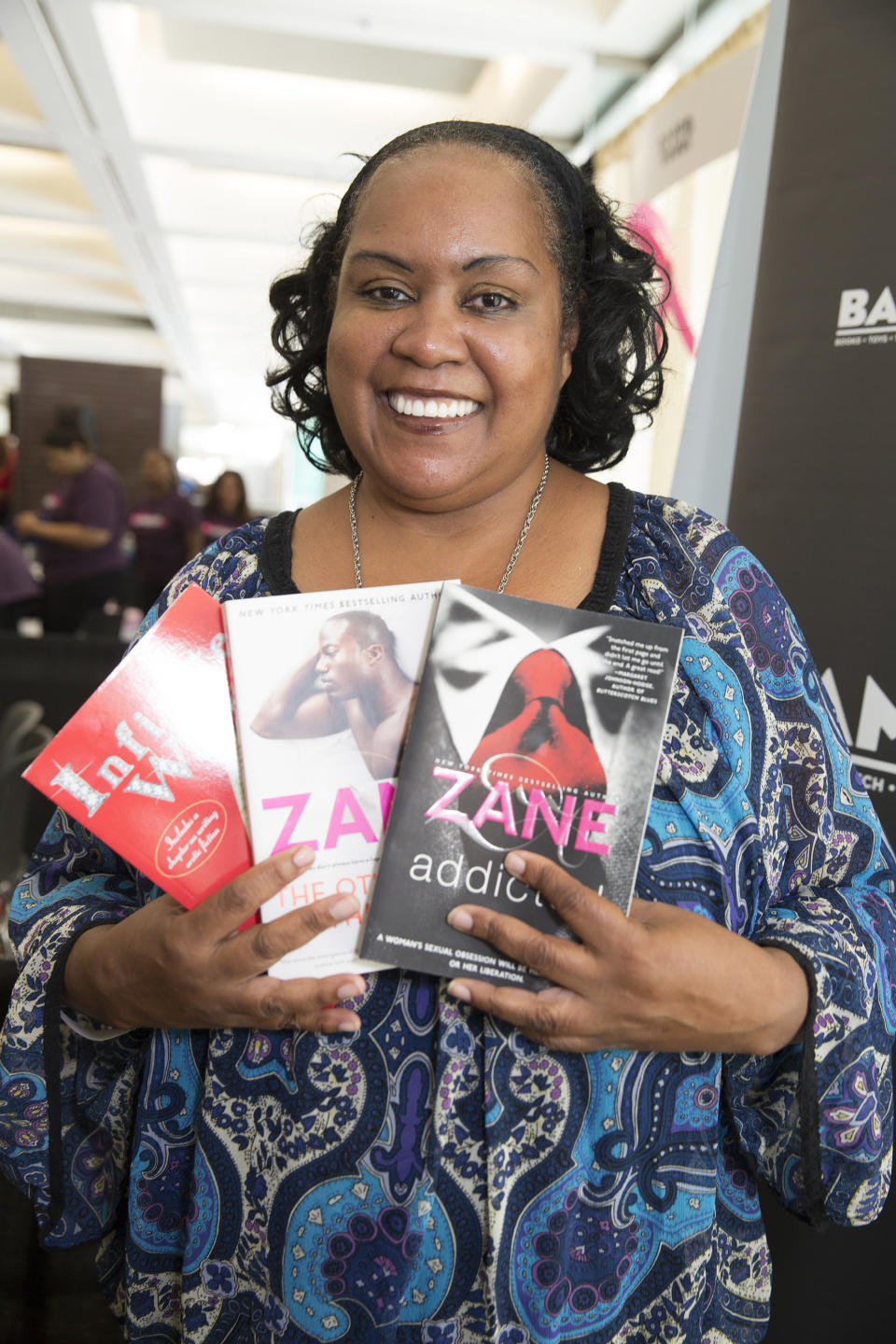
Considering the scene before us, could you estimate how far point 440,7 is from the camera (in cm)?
369

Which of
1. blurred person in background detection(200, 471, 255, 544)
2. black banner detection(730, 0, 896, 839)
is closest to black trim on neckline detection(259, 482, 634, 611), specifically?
black banner detection(730, 0, 896, 839)

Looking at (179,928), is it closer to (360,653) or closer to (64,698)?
(360,653)

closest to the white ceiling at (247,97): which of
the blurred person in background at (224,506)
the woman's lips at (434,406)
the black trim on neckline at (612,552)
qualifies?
the woman's lips at (434,406)

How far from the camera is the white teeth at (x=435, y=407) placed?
0.99 m

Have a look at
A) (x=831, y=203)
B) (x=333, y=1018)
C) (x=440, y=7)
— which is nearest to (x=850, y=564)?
(x=831, y=203)

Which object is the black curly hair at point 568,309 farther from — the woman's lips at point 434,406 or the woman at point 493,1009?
the woman's lips at point 434,406

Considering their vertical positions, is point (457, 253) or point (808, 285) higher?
point (808, 285)

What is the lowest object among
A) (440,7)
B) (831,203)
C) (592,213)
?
(592,213)

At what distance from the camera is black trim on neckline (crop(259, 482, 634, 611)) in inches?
40.5

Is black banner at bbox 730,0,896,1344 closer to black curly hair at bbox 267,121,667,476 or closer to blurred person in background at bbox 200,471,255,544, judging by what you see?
black curly hair at bbox 267,121,667,476

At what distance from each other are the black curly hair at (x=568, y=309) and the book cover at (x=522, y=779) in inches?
17.6

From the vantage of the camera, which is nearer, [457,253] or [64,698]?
[457,253]

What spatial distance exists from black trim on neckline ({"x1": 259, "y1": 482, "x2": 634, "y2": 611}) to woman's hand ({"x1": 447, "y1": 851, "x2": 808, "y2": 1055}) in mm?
311

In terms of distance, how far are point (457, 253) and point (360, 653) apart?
0.40 metres
